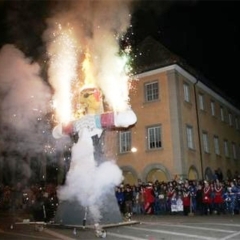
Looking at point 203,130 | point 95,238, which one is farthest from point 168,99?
point 95,238

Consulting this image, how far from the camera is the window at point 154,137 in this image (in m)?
25.8

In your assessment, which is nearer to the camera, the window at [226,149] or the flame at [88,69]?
the flame at [88,69]

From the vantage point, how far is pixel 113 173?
1283 centimetres

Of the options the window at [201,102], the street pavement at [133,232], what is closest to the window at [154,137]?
the window at [201,102]

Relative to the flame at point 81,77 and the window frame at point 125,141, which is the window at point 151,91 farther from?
the flame at point 81,77

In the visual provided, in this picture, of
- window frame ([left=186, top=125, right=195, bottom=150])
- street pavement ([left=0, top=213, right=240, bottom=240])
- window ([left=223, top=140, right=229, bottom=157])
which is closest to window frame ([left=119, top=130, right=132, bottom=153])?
window frame ([left=186, top=125, right=195, bottom=150])

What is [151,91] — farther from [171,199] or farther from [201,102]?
[171,199]

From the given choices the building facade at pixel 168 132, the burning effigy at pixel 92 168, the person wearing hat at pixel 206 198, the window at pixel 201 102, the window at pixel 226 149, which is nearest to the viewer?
the burning effigy at pixel 92 168

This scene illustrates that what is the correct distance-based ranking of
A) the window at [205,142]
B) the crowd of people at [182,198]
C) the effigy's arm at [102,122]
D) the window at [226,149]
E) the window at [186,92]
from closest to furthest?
the effigy's arm at [102,122] < the crowd of people at [182,198] < the window at [186,92] < the window at [205,142] < the window at [226,149]

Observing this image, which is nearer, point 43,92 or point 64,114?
point 64,114

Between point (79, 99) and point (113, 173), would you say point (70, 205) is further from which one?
point (79, 99)

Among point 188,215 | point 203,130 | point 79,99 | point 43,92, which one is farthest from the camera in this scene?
point 203,130

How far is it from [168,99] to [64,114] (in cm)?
1267

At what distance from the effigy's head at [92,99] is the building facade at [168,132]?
40.0 feet
